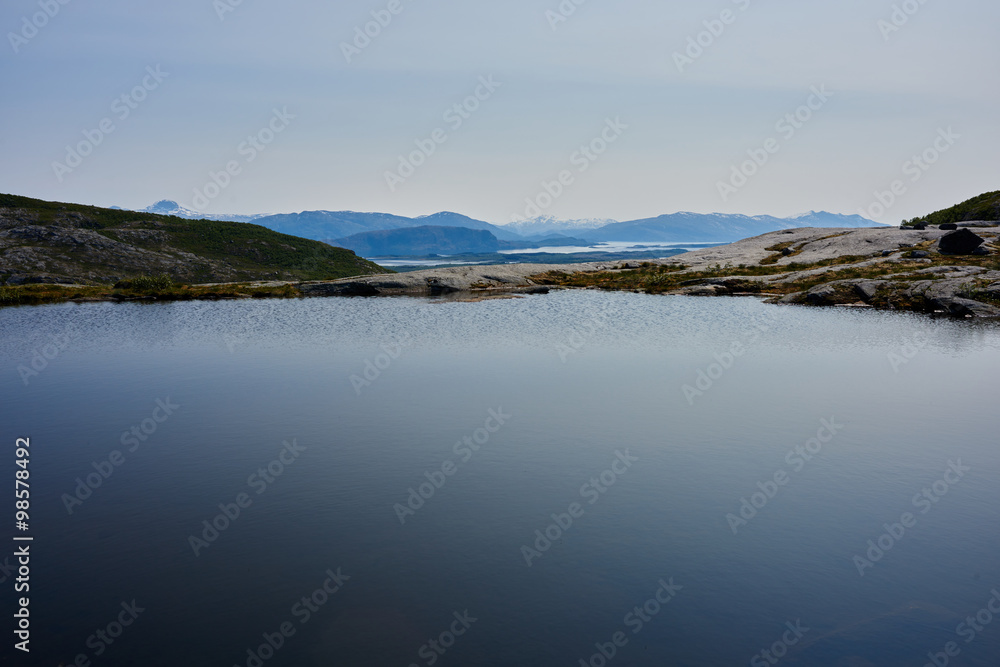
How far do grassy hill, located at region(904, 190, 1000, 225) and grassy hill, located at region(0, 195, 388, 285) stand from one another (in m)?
146

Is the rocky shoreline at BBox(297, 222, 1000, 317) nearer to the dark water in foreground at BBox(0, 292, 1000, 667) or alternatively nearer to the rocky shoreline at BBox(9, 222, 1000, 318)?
the rocky shoreline at BBox(9, 222, 1000, 318)

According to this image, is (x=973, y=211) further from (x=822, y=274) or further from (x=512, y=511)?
(x=512, y=511)

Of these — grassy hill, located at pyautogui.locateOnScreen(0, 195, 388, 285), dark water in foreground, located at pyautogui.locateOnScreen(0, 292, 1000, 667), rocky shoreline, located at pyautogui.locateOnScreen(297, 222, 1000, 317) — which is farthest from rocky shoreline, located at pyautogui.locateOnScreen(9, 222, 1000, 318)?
grassy hill, located at pyautogui.locateOnScreen(0, 195, 388, 285)

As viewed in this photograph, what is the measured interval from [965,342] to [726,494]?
42.7 meters

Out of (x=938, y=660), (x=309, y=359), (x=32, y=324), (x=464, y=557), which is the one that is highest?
(x=32, y=324)

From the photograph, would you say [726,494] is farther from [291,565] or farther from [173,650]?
[173,650]

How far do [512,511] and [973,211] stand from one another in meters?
144

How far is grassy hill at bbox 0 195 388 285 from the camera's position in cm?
13538

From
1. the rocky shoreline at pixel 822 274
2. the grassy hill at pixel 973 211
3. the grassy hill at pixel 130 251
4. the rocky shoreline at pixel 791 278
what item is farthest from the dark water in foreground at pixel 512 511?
the grassy hill at pixel 130 251

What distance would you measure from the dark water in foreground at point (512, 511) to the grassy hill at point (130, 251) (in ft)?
365

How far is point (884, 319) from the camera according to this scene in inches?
2554

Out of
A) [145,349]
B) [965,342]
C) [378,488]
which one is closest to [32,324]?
[145,349]

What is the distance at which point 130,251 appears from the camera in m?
154

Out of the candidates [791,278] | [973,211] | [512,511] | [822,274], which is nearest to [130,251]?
[791,278]
